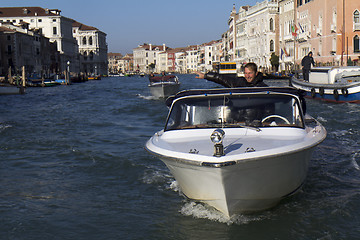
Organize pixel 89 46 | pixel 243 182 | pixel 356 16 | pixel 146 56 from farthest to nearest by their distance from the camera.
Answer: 1. pixel 146 56
2. pixel 89 46
3. pixel 356 16
4. pixel 243 182

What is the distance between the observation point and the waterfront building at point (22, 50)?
62.9 m

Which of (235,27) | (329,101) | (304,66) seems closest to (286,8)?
(235,27)

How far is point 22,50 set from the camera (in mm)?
66500

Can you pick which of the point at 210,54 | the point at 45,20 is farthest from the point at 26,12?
the point at 210,54

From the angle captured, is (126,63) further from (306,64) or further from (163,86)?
(306,64)

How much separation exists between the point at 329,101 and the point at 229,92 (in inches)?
600

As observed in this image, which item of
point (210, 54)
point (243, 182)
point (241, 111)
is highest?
point (210, 54)

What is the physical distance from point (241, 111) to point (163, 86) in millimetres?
20337

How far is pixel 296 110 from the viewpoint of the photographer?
6.12 m

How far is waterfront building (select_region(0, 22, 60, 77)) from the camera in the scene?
62906mm

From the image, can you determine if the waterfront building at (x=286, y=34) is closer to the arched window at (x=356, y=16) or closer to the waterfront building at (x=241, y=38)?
the arched window at (x=356, y=16)

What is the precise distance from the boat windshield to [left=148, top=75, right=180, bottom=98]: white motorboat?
19.9m

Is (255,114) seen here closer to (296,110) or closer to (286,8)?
(296,110)

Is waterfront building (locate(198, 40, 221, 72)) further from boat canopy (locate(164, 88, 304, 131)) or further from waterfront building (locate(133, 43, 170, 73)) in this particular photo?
boat canopy (locate(164, 88, 304, 131))
